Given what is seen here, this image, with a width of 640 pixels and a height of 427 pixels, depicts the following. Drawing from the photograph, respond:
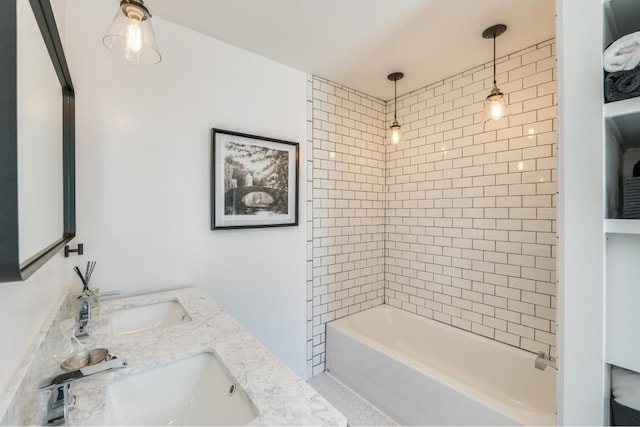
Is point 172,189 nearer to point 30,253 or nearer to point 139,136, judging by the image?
point 139,136

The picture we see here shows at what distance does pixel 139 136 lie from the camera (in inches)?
66.1

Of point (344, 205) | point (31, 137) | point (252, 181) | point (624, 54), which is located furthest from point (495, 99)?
point (31, 137)

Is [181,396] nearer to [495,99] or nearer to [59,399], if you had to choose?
[59,399]

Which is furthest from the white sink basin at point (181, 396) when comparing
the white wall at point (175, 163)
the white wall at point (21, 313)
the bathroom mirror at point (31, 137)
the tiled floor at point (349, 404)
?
the tiled floor at point (349, 404)

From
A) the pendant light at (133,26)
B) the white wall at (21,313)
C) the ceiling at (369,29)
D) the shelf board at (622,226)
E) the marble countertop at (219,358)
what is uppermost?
the ceiling at (369,29)

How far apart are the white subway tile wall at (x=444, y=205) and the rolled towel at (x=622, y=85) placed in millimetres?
1224

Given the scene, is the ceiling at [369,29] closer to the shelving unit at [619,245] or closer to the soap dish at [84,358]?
the shelving unit at [619,245]

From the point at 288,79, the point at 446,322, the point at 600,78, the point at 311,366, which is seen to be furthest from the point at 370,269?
the point at 600,78

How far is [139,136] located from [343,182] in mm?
1681

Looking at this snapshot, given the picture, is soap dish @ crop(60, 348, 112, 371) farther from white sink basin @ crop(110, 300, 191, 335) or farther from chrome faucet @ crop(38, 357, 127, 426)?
white sink basin @ crop(110, 300, 191, 335)

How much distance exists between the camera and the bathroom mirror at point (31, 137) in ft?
1.59

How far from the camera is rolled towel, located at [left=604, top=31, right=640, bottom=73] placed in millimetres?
830

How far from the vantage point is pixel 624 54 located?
862mm

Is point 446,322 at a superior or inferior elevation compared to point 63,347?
inferior
